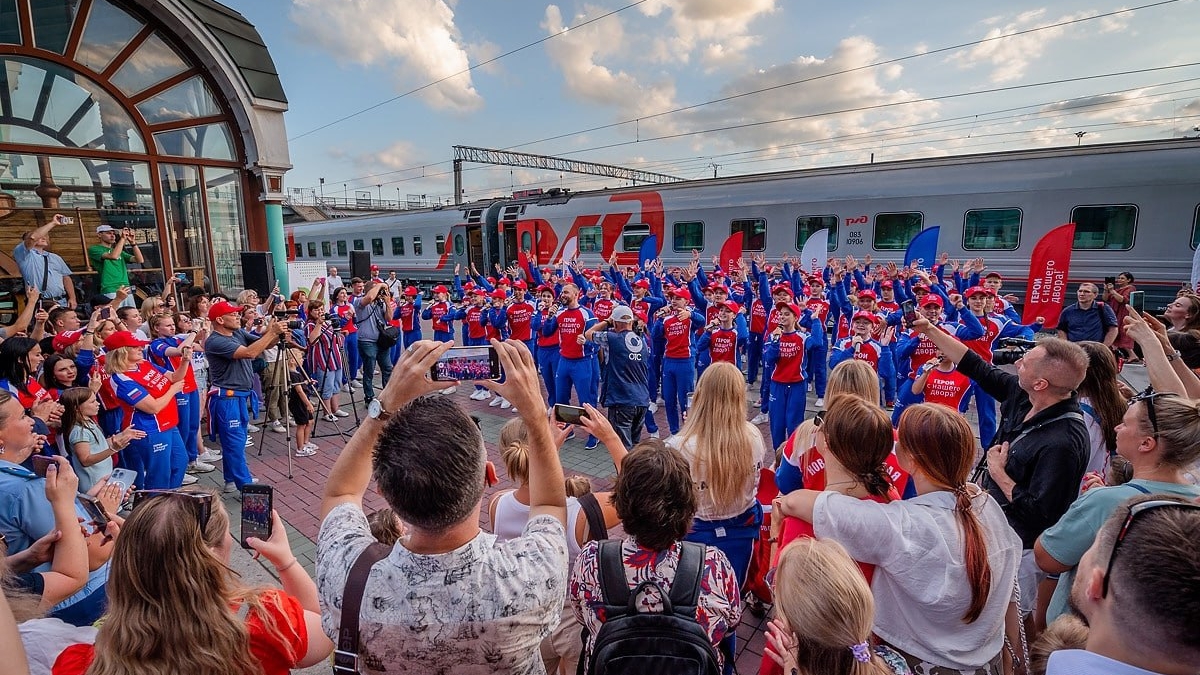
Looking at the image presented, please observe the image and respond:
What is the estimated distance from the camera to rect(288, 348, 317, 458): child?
6.25 m

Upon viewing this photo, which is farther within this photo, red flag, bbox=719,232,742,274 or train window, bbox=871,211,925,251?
red flag, bbox=719,232,742,274

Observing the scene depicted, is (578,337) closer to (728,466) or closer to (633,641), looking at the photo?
(728,466)

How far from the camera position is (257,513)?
70.2 inches

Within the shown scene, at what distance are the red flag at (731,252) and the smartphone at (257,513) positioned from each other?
12734 mm

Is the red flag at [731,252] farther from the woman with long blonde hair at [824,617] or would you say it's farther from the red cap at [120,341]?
the woman with long blonde hair at [824,617]

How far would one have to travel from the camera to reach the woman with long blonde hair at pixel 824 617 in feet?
4.17

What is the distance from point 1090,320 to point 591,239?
12408mm

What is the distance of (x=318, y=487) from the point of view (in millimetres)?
5449

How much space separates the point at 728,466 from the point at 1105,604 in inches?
63.2

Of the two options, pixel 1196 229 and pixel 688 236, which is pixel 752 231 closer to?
pixel 688 236

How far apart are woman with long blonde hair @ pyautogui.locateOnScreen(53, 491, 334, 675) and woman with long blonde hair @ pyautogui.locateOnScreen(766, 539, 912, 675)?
140cm

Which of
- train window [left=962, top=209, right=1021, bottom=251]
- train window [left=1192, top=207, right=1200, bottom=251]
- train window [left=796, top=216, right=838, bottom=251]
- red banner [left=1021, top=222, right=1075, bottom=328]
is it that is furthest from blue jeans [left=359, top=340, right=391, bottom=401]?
train window [left=1192, top=207, right=1200, bottom=251]

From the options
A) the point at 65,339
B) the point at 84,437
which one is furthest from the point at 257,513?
the point at 65,339

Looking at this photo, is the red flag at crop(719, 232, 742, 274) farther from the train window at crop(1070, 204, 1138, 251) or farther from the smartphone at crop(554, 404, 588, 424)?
the smartphone at crop(554, 404, 588, 424)
